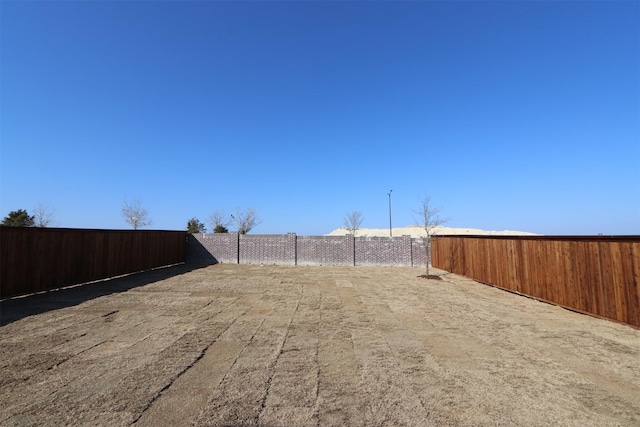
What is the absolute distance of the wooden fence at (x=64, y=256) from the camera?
826cm

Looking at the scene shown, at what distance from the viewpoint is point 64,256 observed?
999 cm

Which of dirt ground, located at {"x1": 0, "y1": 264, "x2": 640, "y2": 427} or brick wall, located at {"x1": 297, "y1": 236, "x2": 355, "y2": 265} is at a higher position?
brick wall, located at {"x1": 297, "y1": 236, "x2": 355, "y2": 265}

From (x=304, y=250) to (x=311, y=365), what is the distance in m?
14.9

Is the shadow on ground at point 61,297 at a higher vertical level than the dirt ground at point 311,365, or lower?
higher

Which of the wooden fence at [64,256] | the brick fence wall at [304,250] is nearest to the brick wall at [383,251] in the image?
the brick fence wall at [304,250]

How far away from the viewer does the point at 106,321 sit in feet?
20.0

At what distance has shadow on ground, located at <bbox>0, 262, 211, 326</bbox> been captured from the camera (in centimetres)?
677

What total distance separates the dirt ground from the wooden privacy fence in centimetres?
45

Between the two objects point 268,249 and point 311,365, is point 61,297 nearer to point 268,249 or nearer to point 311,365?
point 311,365

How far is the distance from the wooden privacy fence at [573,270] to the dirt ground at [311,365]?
0.45m

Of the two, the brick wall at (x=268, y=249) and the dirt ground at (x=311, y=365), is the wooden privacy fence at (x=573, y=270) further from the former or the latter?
the brick wall at (x=268, y=249)

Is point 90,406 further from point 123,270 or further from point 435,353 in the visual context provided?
point 123,270

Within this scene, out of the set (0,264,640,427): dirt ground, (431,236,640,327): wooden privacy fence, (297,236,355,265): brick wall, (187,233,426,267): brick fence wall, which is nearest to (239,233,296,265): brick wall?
(187,233,426,267): brick fence wall

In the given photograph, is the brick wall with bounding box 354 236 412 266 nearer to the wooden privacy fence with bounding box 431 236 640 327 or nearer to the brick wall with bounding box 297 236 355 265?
the brick wall with bounding box 297 236 355 265
